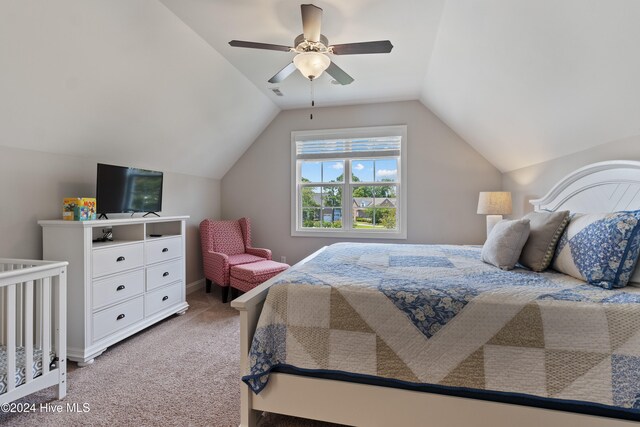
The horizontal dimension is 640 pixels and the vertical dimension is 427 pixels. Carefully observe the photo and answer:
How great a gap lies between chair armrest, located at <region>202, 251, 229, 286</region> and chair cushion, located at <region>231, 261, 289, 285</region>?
0.32 feet

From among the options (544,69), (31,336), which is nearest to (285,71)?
(544,69)

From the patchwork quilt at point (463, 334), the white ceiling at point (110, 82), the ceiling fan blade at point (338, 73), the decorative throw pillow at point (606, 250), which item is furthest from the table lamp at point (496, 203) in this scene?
the white ceiling at point (110, 82)

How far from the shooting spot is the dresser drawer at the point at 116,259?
2324 mm

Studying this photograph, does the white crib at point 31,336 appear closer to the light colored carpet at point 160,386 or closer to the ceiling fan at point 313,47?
the light colored carpet at point 160,386

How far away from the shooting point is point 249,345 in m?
1.54

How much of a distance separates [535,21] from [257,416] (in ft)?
8.89

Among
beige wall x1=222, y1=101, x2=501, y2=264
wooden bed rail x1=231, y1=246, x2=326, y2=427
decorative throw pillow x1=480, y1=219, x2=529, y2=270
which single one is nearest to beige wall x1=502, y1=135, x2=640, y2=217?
beige wall x1=222, y1=101, x2=501, y2=264

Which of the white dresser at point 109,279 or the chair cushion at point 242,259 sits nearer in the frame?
the white dresser at point 109,279

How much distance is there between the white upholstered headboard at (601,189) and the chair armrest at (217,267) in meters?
3.36

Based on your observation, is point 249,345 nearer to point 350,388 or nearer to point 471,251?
point 350,388

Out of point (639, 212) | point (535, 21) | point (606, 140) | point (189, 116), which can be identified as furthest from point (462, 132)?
point (189, 116)

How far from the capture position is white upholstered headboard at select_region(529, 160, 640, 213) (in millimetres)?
1802

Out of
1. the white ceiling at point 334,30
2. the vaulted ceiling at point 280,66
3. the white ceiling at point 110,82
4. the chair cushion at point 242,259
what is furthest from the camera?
the chair cushion at point 242,259

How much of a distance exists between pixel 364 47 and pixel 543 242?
1.72 meters
